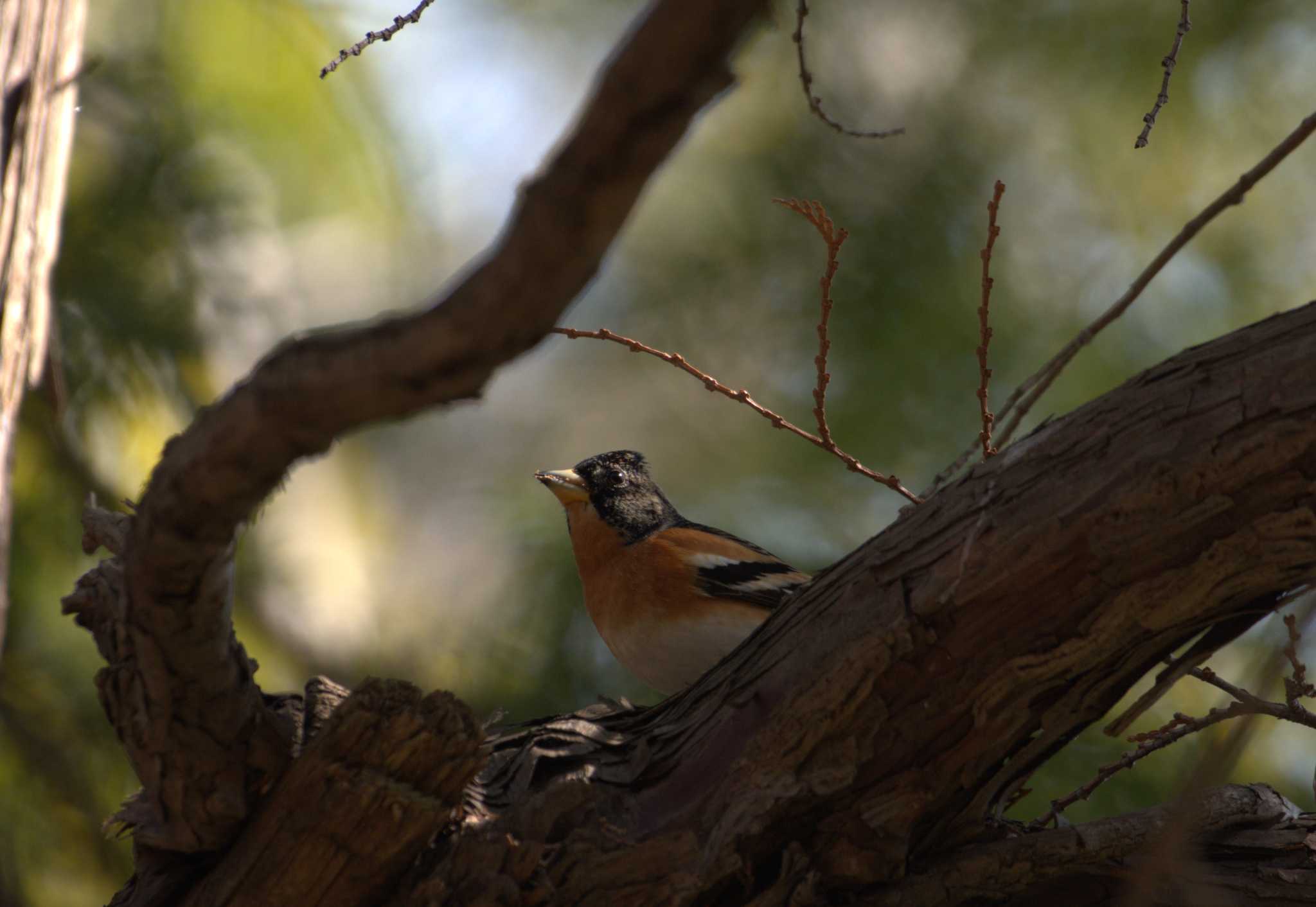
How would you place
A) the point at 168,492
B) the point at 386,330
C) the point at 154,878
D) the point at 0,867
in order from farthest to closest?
1. the point at 0,867
2. the point at 154,878
3. the point at 168,492
4. the point at 386,330

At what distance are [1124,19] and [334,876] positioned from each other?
4.81m

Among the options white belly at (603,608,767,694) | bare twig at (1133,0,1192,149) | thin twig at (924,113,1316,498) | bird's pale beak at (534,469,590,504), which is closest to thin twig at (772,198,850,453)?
thin twig at (924,113,1316,498)

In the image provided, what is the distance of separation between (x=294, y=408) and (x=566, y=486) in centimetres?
283

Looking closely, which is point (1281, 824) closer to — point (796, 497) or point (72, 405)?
point (796, 497)

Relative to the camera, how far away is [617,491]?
434cm

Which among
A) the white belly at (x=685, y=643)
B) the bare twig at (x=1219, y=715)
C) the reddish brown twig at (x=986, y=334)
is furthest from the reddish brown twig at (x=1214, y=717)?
the white belly at (x=685, y=643)

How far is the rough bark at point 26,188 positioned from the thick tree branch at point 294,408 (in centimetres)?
42

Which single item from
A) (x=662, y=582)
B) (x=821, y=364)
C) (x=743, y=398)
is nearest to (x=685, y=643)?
(x=662, y=582)

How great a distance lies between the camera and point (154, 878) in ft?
7.50

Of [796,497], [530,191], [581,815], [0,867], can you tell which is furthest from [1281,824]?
[0,867]

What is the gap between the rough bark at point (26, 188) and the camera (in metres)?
2.12

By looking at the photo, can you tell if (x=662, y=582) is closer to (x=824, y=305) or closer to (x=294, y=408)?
(x=824, y=305)

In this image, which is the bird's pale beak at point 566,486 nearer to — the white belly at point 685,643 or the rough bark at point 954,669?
the white belly at point 685,643

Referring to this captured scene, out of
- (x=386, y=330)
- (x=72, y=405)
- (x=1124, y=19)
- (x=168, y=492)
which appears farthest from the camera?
(x=1124, y=19)
